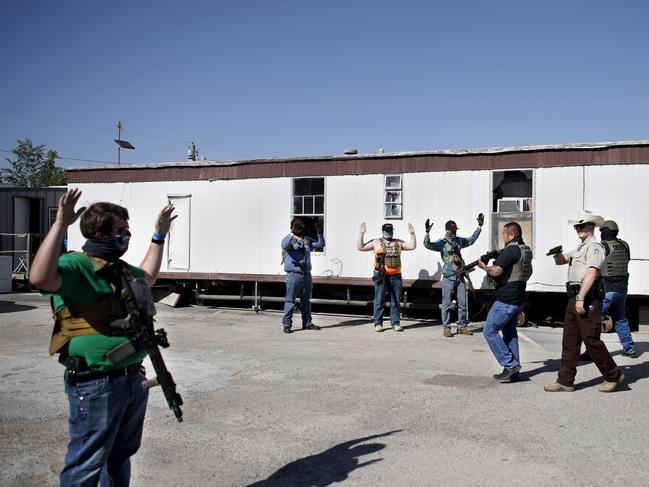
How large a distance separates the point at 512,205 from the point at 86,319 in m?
10.3

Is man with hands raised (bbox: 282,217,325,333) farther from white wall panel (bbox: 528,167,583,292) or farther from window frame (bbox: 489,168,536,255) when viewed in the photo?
white wall panel (bbox: 528,167,583,292)

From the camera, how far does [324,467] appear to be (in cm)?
462

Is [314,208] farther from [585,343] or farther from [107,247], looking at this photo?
[107,247]

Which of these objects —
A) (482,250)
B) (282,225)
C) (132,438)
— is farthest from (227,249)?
(132,438)

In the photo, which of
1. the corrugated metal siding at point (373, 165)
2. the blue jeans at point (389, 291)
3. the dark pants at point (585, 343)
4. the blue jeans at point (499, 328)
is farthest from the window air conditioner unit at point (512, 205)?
the dark pants at point (585, 343)

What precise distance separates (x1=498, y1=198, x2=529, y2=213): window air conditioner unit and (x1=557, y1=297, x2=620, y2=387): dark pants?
5.69 m

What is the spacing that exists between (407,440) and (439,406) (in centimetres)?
116

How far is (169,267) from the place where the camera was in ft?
49.3

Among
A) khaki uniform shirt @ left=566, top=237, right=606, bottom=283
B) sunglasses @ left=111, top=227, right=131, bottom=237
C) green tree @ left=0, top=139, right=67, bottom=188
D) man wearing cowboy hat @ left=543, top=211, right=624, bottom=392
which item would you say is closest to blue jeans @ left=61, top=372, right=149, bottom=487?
sunglasses @ left=111, top=227, right=131, bottom=237

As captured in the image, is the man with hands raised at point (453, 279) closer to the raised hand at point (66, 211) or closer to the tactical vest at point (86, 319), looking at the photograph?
the tactical vest at point (86, 319)

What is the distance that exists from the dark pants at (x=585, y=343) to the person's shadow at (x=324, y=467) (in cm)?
269

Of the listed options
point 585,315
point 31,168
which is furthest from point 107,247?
point 31,168

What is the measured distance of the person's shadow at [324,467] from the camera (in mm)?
4348

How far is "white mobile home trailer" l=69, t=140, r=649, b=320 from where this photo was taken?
38.5 ft
